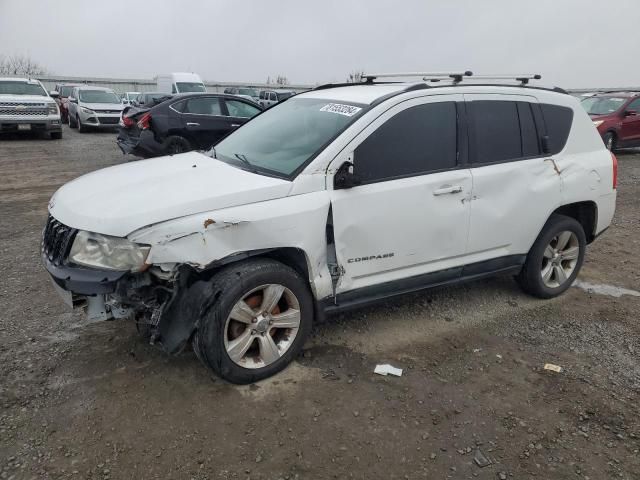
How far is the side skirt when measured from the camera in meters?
3.44

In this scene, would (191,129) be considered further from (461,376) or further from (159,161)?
(461,376)

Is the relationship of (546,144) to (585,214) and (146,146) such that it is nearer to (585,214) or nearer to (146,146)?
(585,214)

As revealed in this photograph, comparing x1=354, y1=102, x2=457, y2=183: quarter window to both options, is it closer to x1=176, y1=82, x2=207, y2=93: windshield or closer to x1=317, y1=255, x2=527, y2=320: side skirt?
x1=317, y1=255, x2=527, y2=320: side skirt

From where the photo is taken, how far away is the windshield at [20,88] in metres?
14.7

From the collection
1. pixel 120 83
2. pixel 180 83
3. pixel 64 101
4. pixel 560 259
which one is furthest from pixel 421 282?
pixel 120 83

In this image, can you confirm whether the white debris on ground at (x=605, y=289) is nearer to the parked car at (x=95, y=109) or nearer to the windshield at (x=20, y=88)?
the windshield at (x=20, y=88)

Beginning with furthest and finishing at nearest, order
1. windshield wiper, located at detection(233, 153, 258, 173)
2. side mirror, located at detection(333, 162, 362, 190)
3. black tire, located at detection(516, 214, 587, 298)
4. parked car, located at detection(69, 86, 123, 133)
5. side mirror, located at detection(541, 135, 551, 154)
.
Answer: parked car, located at detection(69, 86, 123, 133) → black tire, located at detection(516, 214, 587, 298) → side mirror, located at detection(541, 135, 551, 154) → windshield wiper, located at detection(233, 153, 258, 173) → side mirror, located at detection(333, 162, 362, 190)

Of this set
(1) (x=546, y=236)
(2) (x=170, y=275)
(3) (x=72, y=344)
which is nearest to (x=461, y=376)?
(1) (x=546, y=236)

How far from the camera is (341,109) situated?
3.66 metres

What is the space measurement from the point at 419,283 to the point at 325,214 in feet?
3.35

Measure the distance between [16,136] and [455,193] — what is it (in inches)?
661

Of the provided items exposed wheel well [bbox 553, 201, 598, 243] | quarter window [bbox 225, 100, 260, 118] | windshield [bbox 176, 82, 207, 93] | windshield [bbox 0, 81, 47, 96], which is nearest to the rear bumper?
quarter window [bbox 225, 100, 260, 118]

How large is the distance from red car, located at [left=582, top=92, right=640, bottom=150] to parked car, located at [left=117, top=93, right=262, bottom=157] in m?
8.95

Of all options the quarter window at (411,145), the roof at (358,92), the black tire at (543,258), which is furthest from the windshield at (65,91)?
the black tire at (543,258)
